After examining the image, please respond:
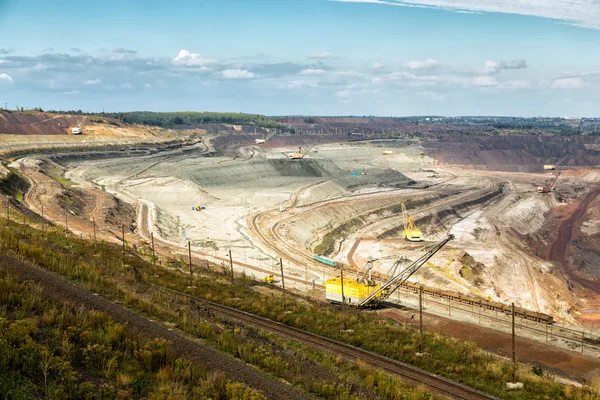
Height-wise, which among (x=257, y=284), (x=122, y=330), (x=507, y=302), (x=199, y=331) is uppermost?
(x=122, y=330)

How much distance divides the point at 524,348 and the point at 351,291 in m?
11.5

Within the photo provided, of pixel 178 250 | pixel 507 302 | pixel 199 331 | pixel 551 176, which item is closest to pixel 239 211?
pixel 178 250

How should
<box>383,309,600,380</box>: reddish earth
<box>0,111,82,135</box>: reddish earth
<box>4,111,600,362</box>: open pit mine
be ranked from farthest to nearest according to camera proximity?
<box>0,111,82,135</box>: reddish earth
<box>4,111,600,362</box>: open pit mine
<box>383,309,600,380</box>: reddish earth

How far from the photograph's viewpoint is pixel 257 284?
123 feet

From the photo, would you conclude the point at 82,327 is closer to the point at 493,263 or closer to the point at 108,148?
the point at 493,263

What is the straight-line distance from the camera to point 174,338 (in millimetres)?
16172

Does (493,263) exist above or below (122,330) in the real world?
below

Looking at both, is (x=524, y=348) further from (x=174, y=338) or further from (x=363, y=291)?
(x=174, y=338)

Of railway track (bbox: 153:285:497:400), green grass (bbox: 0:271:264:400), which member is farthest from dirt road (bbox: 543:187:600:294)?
green grass (bbox: 0:271:264:400)

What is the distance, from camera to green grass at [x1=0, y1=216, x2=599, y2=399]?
17.1 metres

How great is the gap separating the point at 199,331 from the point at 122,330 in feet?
12.4

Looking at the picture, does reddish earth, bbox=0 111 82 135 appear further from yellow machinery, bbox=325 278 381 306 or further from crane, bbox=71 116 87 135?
yellow machinery, bbox=325 278 381 306

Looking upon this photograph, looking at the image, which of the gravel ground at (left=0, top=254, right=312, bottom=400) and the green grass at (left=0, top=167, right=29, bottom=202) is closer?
the gravel ground at (left=0, top=254, right=312, bottom=400)

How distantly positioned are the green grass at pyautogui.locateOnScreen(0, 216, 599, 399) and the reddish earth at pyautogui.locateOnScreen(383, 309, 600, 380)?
3.91 metres
